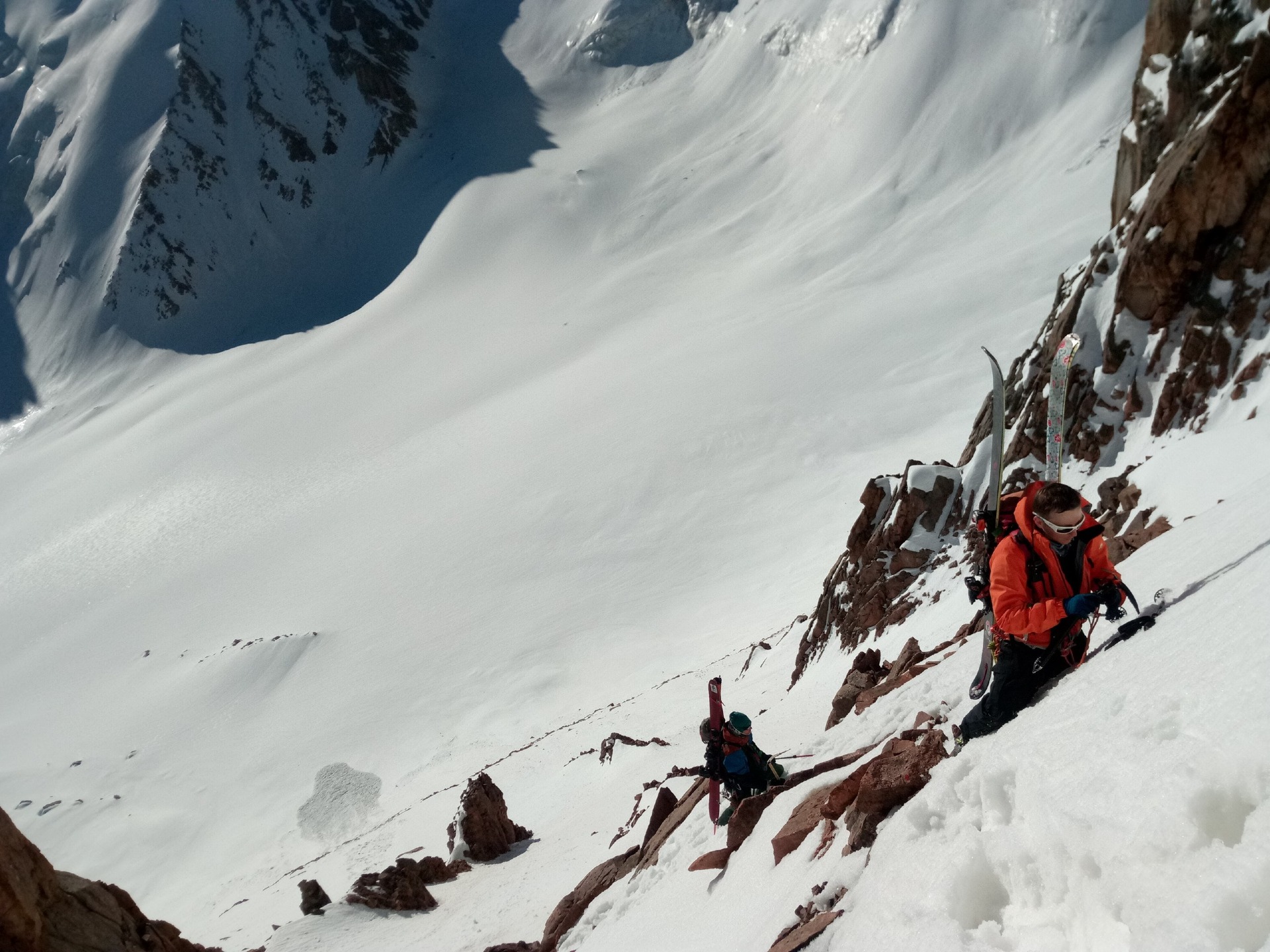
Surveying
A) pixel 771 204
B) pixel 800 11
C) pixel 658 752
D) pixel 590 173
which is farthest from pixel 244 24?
pixel 658 752

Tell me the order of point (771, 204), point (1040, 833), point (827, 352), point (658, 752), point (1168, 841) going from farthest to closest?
1. point (771, 204)
2. point (827, 352)
3. point (658, 752)
4. point (1040, 833)
5. point (1168, 841)

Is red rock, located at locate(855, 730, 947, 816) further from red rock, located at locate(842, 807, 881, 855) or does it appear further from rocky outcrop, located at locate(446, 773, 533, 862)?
rocky outcrop, located at locate(446, 773, 533, 862)

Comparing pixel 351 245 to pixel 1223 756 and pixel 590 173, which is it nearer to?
pixel 590 173

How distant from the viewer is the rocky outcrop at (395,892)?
11.5 metres

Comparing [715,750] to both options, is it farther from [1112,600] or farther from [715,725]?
[1112,600]

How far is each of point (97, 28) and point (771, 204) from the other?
80.7m

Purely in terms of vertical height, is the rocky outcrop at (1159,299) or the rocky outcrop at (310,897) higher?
the rocky outcrop at (1159,299)

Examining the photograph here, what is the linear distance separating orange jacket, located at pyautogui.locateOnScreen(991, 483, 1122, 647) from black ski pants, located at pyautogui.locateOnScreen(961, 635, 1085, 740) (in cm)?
11

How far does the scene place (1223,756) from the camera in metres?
2.58

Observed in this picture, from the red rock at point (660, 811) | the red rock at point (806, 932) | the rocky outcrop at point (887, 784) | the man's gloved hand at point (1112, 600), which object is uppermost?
the man's gloved hand at point (1112, 600)

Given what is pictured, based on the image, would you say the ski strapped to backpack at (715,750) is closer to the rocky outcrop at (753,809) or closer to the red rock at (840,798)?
the rocky outcrop at (753,809)

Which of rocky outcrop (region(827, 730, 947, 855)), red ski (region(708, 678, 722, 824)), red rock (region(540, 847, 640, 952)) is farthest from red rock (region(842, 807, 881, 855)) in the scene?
red rock (region(540, 847, 640, 952))

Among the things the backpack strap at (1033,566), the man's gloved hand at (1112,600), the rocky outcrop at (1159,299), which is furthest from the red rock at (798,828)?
the rocky outcrop at (1159,299)

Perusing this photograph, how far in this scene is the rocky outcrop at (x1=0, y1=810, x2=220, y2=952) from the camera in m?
6.35
